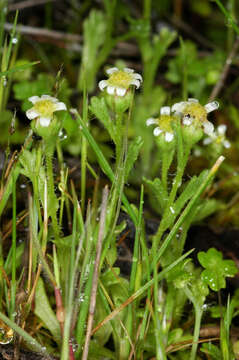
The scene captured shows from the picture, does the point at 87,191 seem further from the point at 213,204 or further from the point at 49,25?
the point at 49,25

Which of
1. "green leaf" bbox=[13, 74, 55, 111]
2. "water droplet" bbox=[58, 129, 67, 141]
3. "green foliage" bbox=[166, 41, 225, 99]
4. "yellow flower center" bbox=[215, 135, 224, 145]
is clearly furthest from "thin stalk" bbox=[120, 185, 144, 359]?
"green foliage" bbox=[166, 41, 225, 99]

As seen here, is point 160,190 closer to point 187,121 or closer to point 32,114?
point 187,121

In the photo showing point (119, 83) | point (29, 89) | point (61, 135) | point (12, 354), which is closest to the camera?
point (12, 354)

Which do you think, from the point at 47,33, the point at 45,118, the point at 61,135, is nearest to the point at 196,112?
the point at 45,118

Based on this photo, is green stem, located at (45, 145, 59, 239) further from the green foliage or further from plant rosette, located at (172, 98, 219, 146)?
the green foliage

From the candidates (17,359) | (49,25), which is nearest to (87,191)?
(17,359)

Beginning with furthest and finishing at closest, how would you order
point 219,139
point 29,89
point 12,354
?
1. point 29,89
2. point 219,139
3. point 12,354
